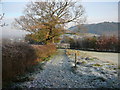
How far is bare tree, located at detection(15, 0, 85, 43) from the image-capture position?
18.2 ft

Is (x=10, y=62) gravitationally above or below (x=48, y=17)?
below

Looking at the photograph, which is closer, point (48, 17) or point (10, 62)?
point (10, 62)

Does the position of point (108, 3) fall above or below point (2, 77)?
above

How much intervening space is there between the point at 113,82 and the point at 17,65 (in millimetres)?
1785

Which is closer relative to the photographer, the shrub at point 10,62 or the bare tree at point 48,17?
the shrub at point 10,62

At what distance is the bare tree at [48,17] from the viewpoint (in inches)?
219

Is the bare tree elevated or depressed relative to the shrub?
elevated

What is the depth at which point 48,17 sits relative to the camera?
18.2ft

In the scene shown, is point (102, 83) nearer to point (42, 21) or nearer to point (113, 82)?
point (113, 82)

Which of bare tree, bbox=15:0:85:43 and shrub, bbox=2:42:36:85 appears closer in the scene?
shrub, bbox=2:42:36:85

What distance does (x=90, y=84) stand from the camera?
176 cm

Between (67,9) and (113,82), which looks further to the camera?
(67,9)

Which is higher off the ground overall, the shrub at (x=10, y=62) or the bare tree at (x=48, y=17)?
the bare tree at (x=48, y=17)

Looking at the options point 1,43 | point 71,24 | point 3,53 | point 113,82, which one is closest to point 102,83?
point 113,82
